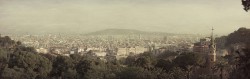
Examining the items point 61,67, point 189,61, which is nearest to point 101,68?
point 61,67

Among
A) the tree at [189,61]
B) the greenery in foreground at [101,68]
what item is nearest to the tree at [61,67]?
the greenery in foreground at [101,68]

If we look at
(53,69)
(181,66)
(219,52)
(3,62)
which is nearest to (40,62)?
(53,69)

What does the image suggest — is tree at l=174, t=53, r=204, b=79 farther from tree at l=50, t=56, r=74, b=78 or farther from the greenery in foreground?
tree at l=50, t=56, r=74, b=78

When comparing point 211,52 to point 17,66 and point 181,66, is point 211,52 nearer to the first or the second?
point 181,66

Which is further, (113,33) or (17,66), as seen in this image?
(113,33)

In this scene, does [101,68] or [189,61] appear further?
[101,68]

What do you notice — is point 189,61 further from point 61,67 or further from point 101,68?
point 61,67

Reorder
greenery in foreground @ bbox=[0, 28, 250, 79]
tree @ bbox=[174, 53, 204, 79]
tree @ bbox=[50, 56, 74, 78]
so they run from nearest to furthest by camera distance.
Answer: greenery in foreground @ bbox=[0, 28, 250, 79], tree @ bbox=[174, 53, 204, 79], tree @ bbox=[50, 56, 74, 78]

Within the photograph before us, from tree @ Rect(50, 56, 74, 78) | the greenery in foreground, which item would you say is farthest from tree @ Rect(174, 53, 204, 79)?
tree @ Rect(50, 56, 74, 78)

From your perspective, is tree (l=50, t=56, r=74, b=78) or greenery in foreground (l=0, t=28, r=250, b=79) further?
tree (l=50, t=56, r=74, b=78)

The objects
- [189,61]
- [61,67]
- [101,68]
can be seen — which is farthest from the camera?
[61,67]

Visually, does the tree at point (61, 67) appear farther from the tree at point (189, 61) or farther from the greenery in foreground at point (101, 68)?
the tree at point (189, 61)
